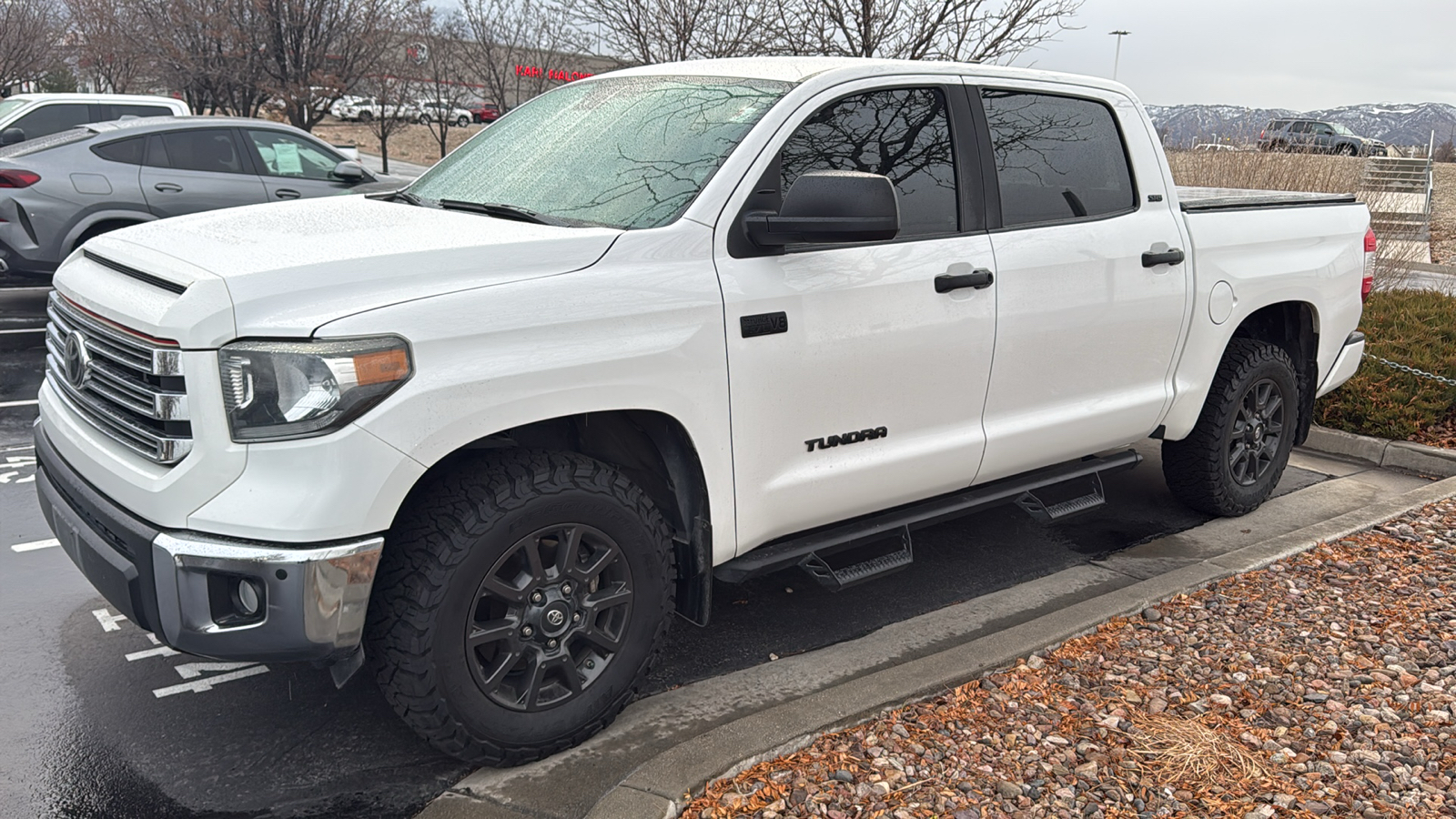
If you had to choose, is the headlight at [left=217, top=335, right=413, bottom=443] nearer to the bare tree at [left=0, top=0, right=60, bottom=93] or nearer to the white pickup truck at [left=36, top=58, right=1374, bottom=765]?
the white pickup truck at [left=36, top=58, right=1374, bottom=765]

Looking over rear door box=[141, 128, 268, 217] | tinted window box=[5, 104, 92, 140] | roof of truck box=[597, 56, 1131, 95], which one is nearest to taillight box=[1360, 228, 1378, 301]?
roof of truck box=[597, 56, 1131, 95]

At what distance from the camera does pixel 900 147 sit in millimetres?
4078

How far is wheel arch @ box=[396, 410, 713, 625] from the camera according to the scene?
11.1 feet

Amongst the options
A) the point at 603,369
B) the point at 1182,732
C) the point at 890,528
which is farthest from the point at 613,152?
the point at 1182,732

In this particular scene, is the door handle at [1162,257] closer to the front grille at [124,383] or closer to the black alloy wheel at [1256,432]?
the black alloy wheel at [1256,432]

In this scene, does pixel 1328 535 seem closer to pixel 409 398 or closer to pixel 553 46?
pixel 409 398

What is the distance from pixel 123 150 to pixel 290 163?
4.54 ft

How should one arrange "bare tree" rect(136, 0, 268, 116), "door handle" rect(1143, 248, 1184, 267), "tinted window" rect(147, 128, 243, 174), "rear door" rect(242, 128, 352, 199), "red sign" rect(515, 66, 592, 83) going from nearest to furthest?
"door handle" rect(1143, 248, 1184, 267), "tinted window" rect(147, 128, 243, 174), "rear door" rect(242, 128, 352, 199), "bare tree" rect(136, 0, 268, 116), "red sign" rect(515, 66, 592, 83)

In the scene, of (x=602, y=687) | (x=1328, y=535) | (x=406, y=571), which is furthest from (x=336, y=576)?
(x=1328, y=535)

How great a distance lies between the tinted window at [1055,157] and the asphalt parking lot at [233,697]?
157 cm

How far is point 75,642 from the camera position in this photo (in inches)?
159

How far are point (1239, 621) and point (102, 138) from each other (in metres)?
9.81

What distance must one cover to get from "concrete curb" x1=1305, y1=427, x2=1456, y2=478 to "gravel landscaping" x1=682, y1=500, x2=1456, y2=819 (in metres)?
2.54

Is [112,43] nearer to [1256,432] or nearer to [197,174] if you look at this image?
[197,174]
